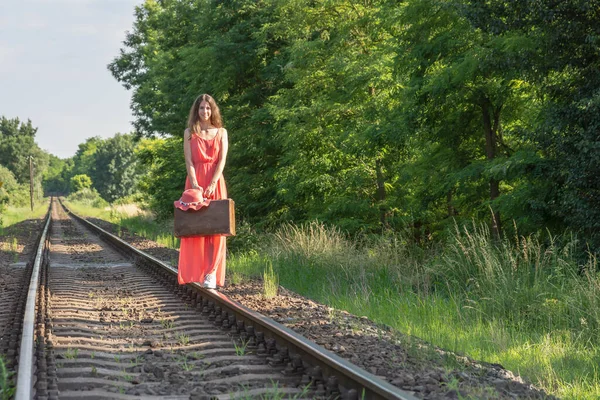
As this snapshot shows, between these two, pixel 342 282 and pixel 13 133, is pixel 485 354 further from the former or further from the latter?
pixel 13 133

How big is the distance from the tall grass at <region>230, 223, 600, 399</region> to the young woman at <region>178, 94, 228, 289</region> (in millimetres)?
1517

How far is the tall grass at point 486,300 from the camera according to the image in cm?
580

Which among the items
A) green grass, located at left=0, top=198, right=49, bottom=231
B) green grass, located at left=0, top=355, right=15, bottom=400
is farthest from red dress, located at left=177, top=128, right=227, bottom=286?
green grass, located at left=0, top=198, right=49, bottom=231

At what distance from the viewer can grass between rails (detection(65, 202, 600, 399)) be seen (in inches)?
229

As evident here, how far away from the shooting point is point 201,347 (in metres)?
5.90

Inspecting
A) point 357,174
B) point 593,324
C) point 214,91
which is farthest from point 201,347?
point 214,91

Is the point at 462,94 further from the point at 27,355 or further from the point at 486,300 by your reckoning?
the point at 27,355

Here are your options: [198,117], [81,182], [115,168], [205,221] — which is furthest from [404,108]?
[81,182]

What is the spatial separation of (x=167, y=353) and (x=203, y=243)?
3.28 meters

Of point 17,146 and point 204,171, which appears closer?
point 204,171

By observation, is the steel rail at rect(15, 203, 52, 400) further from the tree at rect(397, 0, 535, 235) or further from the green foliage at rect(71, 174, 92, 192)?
the green foliage at rect(71, 174, 92, 192)

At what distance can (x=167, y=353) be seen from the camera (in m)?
5.67

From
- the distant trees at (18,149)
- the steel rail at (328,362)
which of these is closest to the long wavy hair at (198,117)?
the steel rail at (328,362)

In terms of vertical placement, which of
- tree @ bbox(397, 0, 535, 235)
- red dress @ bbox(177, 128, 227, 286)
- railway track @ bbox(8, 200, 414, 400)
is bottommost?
railway track @ bbox(8, 200, 414, 400)
